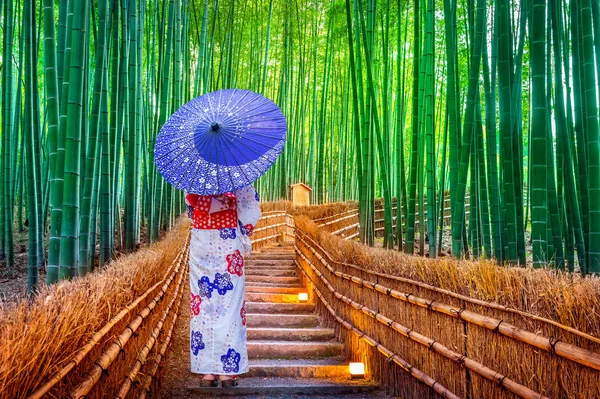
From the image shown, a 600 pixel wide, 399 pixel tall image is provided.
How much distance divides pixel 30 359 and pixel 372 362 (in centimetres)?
217

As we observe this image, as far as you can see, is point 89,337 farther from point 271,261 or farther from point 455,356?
point 271,261

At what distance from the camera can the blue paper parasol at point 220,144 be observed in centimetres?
290

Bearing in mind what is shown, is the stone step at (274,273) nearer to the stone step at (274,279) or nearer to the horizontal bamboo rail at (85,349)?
the stone step at (274,279)

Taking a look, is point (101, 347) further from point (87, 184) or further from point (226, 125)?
point (87, 184)

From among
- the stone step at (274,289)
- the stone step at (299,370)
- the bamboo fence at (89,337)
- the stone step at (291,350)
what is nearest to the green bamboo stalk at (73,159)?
the bamboo fence at (89,337)

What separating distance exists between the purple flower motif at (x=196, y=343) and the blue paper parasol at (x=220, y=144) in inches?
28.3

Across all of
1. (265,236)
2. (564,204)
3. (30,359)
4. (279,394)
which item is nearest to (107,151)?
(279,394)

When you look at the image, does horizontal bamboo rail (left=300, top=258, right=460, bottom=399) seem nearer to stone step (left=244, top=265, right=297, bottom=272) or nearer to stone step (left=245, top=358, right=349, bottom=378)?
Answer: stone step (left=245, top=358, right=349, bottom=378)

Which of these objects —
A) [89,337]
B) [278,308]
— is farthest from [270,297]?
[89,337]

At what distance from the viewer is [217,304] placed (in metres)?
2.97

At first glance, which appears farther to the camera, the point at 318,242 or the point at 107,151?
the point at 318,242

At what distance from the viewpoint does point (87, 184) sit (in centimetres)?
379

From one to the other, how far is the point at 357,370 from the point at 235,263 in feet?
2.93

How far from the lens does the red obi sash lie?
3014mm
